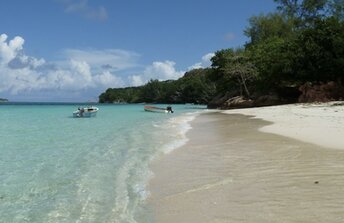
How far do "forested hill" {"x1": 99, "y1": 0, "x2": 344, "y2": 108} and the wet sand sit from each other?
33.1m

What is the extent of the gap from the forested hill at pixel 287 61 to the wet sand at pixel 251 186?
33.1 metres

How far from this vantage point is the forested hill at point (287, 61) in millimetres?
42000

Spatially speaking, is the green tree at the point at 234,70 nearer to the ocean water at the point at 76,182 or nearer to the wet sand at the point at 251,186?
the ocean water at the point at 76,182

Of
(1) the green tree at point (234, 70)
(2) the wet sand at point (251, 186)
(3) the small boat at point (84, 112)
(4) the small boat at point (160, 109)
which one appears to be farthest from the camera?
(1) the green tree at point (234, 70)

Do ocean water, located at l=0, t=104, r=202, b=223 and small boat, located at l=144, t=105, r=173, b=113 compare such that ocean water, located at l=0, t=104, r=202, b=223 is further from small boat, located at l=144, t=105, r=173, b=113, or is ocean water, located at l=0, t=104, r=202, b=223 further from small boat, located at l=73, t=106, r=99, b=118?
small boat, located at l=144, t=105, r=173, b=113

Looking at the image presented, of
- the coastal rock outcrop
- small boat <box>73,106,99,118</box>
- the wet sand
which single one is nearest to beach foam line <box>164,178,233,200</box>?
the wet sand

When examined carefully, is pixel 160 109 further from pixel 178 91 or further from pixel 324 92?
pixel 178 91

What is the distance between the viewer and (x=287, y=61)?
1763 inches

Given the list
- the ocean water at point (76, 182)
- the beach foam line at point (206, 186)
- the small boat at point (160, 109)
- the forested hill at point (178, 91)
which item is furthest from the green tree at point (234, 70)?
the beach foam line at point (206, 186)

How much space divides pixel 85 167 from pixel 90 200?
11.5ft

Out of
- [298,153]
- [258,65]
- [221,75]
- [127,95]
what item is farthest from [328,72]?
[127,95]

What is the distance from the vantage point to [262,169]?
8492 millimetres

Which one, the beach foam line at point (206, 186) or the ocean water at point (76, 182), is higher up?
the beach foam line at point (206, 186)

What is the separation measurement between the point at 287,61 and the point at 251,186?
40.1 m
